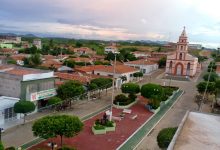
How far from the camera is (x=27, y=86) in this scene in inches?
1131

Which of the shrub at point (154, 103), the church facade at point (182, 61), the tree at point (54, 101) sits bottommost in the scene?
the shrub at point (154, 103)

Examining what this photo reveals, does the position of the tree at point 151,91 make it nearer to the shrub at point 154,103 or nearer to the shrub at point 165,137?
the shrub at point 154,103

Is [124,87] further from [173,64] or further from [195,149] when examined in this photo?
[173,64]

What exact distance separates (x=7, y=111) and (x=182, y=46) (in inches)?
1881

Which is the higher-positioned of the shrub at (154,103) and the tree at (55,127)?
the tree at (55,127)

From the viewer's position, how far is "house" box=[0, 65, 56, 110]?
28.2m

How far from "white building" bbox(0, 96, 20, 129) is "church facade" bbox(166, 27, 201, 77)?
1831 inches

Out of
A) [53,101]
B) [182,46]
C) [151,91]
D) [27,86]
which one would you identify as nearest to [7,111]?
[27,86]

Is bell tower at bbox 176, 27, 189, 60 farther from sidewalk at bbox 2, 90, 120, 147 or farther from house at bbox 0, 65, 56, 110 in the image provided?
house at bbox 0, 65, 56, 110

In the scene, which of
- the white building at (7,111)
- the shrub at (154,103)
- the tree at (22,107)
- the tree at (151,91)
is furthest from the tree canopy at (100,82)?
the tree at (22,107)

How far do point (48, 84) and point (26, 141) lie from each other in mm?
10481

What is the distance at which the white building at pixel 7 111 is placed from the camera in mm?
25469

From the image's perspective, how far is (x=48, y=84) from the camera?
3173cm

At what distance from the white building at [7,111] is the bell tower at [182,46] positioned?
152 feet
